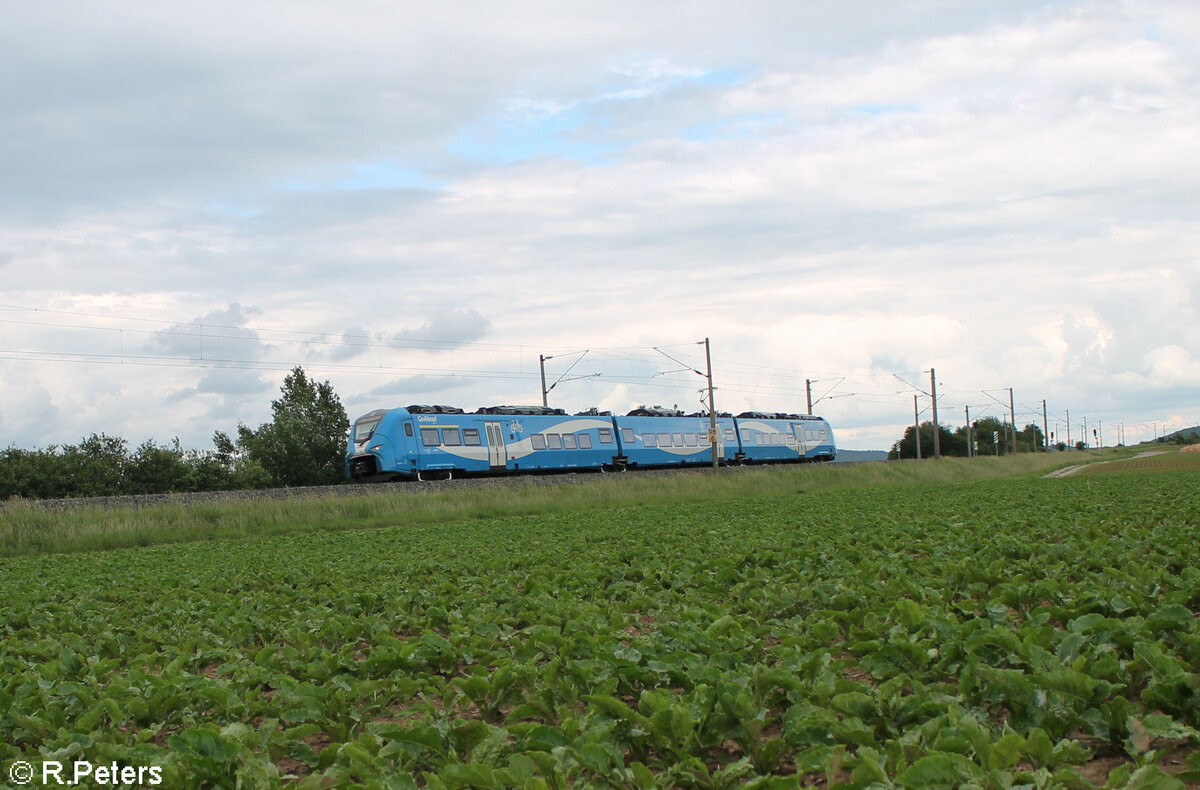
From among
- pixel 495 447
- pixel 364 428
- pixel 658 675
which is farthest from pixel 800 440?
pixel 658 675

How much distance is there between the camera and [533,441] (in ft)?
127

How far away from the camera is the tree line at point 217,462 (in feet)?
169

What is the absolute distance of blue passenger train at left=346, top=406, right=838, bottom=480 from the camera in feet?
113

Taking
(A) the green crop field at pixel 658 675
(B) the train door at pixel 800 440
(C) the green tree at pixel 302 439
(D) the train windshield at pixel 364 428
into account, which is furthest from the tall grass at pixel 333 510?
(C) the green tree at pixel 302 439

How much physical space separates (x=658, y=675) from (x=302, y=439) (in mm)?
68384

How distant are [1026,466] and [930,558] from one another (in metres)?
74.4

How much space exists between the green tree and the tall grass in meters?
38.6

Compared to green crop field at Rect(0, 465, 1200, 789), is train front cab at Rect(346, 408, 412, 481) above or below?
above

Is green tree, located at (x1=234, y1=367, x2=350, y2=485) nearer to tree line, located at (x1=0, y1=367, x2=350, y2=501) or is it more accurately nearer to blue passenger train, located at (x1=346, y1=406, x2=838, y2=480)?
tree line, located at (x1=0, y1=367, x2=350, y2=501)

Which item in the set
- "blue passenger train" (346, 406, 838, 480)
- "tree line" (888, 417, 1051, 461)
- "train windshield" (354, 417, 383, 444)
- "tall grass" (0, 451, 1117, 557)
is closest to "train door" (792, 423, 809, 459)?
"blue passenger train" (346, 406, 838, 480)

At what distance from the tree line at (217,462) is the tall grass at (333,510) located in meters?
15.7

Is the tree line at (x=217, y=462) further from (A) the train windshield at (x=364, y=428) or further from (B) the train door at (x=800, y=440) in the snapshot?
(B) the train door at (x=800, y=440)

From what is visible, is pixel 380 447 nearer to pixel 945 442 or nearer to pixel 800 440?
pixel 800 440

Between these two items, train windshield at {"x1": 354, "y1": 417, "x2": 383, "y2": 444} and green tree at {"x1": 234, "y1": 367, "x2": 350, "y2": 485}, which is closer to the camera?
train windshield at {"x1": 354, "y1": 417, "x2": 383, "y2": 444}
